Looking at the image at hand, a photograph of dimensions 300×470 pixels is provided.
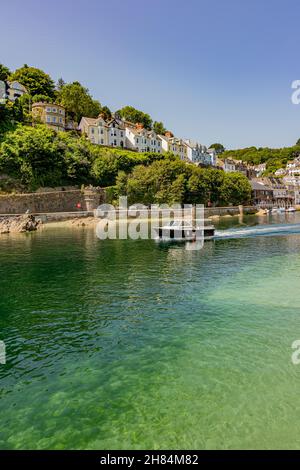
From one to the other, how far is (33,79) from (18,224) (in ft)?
241

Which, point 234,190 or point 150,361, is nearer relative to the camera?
point 150,361

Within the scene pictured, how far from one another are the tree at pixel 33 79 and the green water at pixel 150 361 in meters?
106

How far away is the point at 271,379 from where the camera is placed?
36.2 feet

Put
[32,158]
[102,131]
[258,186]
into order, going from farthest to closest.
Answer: [258,186] → [102,131] → [32,158]

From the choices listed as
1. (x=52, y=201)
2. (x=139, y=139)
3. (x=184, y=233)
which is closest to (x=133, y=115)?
(x=139, y=139)

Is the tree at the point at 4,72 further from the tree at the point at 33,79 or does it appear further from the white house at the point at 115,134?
the white house at the point at 115,134

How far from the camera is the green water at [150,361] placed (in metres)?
8.69

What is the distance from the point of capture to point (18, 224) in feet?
208

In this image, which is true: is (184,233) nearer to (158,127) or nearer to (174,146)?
(174,146)

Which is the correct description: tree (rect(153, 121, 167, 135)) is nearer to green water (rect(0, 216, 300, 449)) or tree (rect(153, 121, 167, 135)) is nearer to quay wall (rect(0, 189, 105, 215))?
quay wall (rect(0, 189, 105, 215))

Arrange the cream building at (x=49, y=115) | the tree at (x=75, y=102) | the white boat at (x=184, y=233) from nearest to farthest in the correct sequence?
the white boat at (x=184, y=233)
the cream building at (x=49, y=115)
the tree at (x=75, y=102)

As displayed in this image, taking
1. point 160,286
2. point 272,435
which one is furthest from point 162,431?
point 160,286

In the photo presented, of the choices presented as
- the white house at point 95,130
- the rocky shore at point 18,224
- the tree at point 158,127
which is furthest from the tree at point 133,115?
the rocky shore at point 18,224
